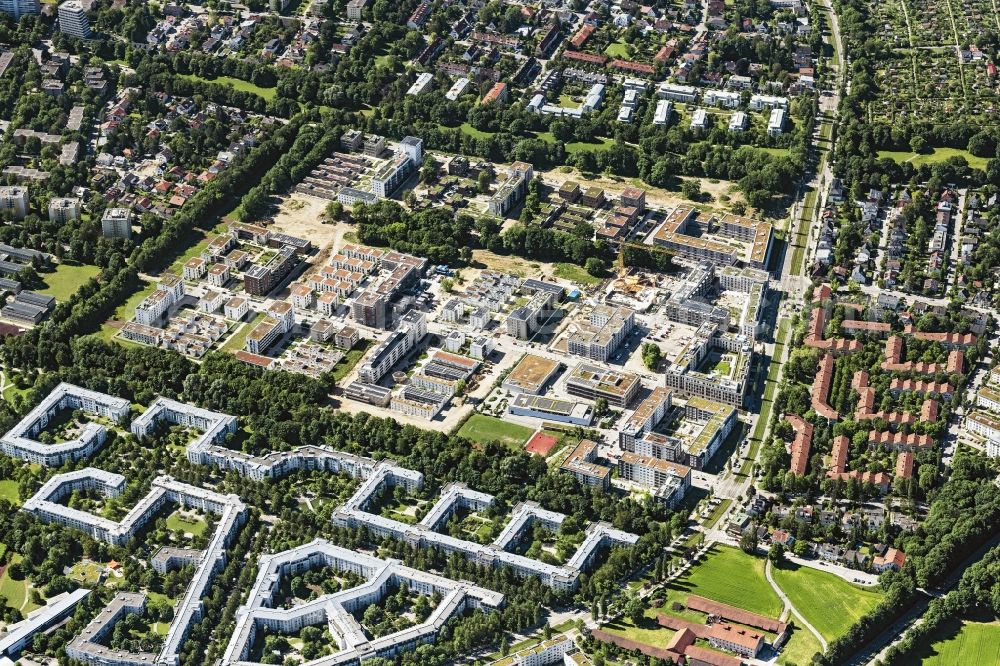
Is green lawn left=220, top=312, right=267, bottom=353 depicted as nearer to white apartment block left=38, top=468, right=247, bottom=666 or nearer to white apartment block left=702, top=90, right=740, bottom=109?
white apartment block left=38, top=468, right=247, bottom=666

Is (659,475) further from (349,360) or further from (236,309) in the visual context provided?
(236,309)

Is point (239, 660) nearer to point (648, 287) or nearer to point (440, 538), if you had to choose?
point (440, 538)

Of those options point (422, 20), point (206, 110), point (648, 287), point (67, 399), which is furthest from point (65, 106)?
point (648, 287)

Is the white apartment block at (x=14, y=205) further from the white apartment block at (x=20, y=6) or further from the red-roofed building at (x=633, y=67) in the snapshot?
the red-roofed building at (x=633, y=67)

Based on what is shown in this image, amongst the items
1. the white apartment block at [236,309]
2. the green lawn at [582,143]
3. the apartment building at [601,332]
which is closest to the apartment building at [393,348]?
the apartment building at [601,332]

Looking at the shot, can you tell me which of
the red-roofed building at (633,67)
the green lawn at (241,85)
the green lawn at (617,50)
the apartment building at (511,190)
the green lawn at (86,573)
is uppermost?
the green lawn at (617,50)

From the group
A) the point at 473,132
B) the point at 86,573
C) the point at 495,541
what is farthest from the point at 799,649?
the point at 473,132

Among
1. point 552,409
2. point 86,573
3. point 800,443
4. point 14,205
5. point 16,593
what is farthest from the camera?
point 14,205
